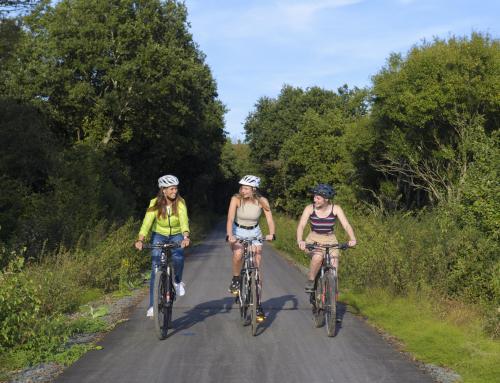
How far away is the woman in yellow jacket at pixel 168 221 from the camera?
27.8ft

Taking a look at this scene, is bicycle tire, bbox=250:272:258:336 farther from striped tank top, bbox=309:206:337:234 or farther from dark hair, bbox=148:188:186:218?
dark hair, bbox=148:188:186:218

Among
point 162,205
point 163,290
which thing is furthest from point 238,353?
point 162,205

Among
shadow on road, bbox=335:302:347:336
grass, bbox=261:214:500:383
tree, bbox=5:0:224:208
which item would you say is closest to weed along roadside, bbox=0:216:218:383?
shadow on road, bbox=335:302:347:336

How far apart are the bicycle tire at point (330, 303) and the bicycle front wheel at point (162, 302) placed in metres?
2.07

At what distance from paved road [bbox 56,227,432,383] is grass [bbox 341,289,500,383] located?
0.35m

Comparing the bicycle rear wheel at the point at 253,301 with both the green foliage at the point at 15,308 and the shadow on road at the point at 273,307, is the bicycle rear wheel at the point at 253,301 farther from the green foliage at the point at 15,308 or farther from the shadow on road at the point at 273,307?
the green foliage at the point at 15,308

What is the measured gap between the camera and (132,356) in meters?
7.04

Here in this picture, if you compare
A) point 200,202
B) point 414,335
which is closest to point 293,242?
point 414,335

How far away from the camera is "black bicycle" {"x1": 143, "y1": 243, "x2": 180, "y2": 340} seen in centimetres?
798

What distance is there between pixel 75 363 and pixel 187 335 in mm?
1857

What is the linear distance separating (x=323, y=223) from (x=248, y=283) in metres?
1.34

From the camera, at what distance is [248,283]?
868cm

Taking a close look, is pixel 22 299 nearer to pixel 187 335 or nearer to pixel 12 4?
pixel 187 335

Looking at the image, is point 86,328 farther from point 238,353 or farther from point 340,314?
point 340,314
